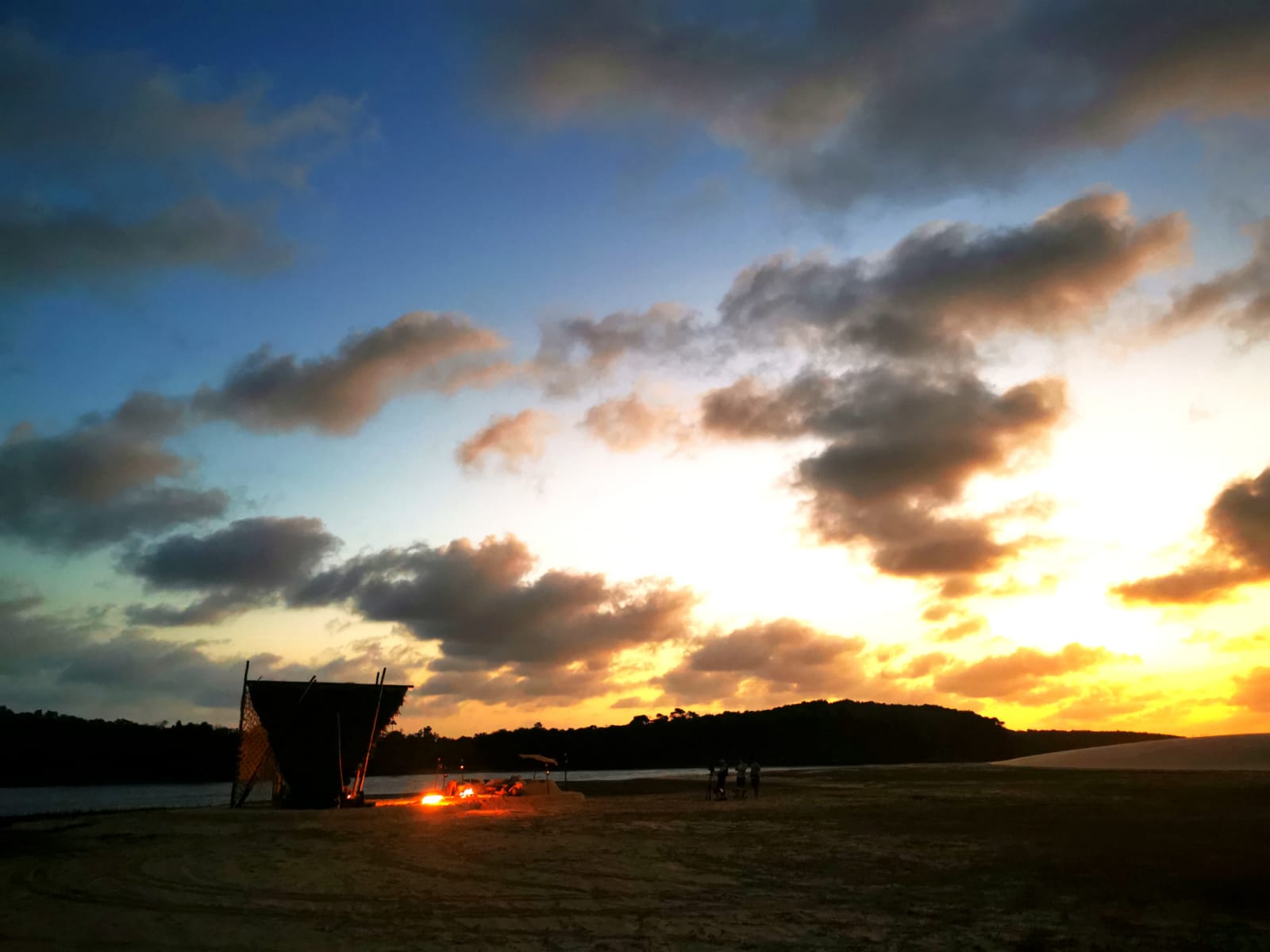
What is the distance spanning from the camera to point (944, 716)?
17100 cm

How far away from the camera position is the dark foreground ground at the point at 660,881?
11406 mm

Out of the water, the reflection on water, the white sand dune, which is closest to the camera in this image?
the water

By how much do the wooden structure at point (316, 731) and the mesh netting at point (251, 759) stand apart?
118mm

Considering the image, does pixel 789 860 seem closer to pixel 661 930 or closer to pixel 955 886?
pixel 955 886

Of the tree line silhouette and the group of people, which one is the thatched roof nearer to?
the group of people

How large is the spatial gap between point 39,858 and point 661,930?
15.8 m

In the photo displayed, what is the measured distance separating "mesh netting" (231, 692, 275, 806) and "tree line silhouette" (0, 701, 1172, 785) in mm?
98513

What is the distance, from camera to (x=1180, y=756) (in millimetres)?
58344

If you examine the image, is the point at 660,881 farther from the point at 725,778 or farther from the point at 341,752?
the point at 725,778

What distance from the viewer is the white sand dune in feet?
177

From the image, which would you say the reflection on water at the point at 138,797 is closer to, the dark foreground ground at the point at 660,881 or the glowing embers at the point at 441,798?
the glowing embers at the point at 441,798

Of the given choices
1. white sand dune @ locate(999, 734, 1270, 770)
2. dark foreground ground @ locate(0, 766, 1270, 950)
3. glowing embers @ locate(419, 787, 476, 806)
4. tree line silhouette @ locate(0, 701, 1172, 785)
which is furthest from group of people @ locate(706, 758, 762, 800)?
tree line silhouette @ locate(0, 701, 1172, 785)

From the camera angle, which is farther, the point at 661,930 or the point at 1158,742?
the point at 1158,742

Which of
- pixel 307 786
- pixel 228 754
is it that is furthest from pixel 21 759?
pixel 307 786
